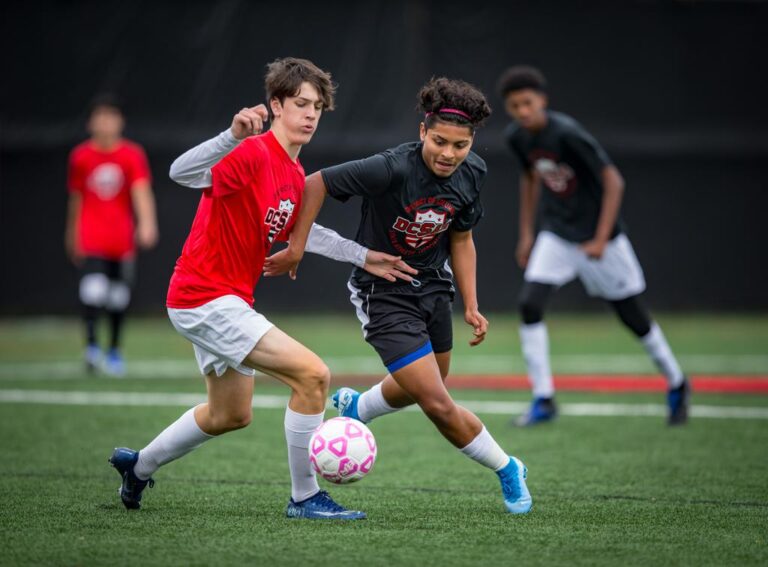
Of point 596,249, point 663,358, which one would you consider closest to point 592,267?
point 596,249

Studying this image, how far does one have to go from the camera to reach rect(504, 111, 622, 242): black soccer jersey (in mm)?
8188

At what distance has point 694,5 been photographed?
→ 57.9 feet

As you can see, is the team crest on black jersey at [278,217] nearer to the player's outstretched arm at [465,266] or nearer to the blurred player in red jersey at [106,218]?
the player's outstretched arm at [465,266]

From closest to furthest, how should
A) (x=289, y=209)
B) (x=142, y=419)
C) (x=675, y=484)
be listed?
(x=289, y=209) → (x=675, y=484) → (x=142, y=419)

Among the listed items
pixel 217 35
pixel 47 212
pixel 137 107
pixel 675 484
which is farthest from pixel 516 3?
pixel 675 484

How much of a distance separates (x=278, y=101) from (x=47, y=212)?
12.5 meters

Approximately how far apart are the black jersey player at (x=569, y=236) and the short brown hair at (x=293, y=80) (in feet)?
10.2

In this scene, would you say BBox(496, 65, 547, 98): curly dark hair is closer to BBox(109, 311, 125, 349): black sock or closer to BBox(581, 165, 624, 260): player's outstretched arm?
BBox(581, 165, 624, 260): player's outstretched arm

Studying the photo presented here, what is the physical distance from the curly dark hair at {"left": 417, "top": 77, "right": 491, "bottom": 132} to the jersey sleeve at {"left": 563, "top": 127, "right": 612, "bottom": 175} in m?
3.00

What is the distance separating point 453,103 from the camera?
203 inches

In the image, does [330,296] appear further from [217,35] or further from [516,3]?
Result: [516,3]

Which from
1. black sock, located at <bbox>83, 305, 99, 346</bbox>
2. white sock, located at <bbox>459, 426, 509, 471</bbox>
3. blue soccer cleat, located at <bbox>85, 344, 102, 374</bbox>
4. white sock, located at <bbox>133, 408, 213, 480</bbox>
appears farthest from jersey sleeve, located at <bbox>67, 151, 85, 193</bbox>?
white sock, located at <bbox>459, 426, 509, 471</bbox>

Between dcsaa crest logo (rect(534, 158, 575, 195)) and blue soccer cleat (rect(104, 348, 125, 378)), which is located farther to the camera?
blue soccer cleat (rect(104, 348, 125, 378))

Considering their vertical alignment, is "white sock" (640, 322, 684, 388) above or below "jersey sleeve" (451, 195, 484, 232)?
below
